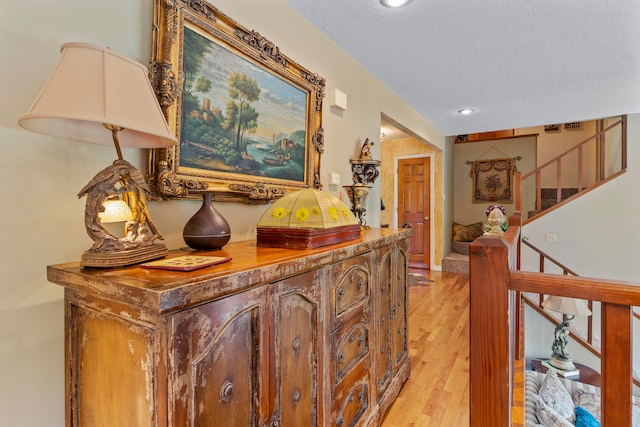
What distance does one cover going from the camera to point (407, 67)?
262 centimetres

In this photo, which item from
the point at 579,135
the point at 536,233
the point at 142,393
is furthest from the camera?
the point at 579,135

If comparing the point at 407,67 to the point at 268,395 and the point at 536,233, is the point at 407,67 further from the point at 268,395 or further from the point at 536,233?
the point at 536,233

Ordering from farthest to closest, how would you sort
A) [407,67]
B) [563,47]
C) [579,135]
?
[579,135]
[407,67]
[563,47]

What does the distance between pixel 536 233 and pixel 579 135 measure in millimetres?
2706

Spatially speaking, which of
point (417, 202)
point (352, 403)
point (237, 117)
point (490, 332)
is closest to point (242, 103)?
point (237, 117)

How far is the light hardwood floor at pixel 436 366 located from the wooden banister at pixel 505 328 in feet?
4.04

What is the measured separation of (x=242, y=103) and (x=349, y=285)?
986mm

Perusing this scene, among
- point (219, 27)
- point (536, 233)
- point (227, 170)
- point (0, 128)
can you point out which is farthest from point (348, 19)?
point (536, 233)

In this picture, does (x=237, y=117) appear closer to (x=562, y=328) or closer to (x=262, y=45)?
(x=262, y=45)

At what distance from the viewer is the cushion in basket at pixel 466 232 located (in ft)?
20.6

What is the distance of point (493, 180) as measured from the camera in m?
6.39

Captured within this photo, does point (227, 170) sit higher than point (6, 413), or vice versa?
point (227, 170)

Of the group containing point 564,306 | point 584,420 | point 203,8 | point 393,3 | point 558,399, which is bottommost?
point 584,420

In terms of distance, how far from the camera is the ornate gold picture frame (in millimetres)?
1111
